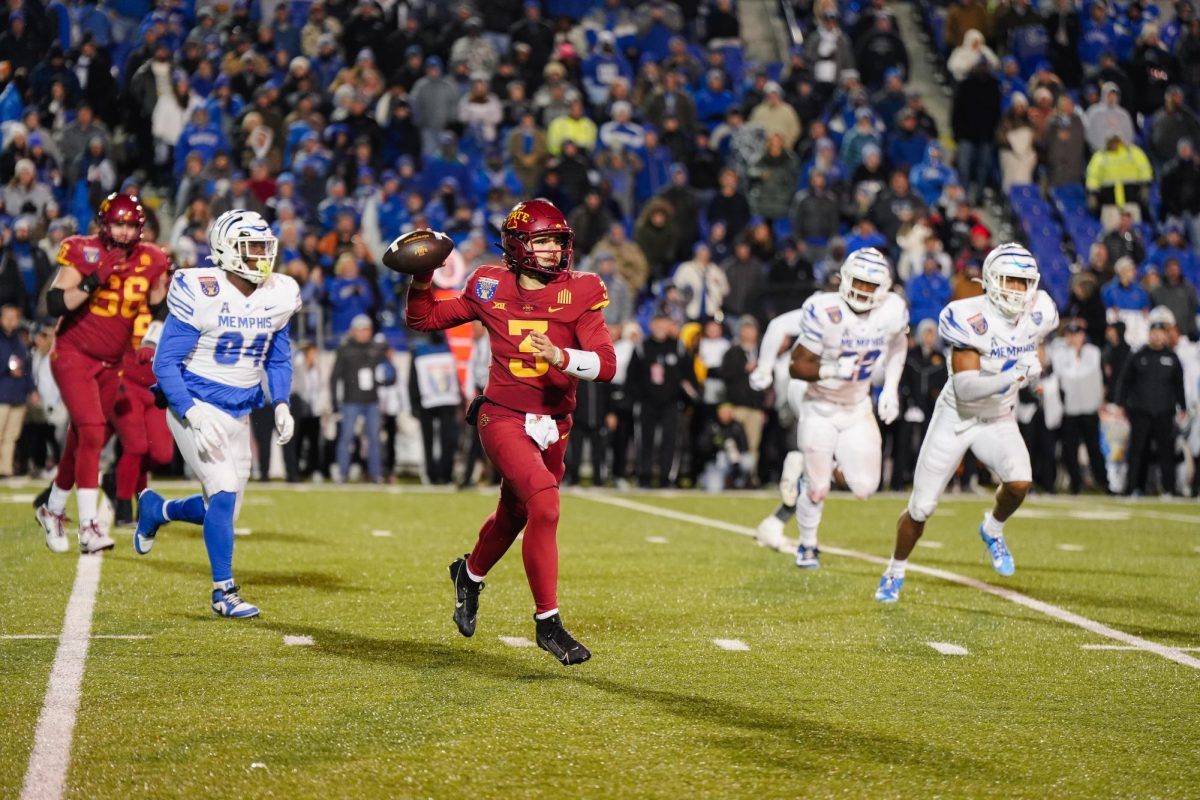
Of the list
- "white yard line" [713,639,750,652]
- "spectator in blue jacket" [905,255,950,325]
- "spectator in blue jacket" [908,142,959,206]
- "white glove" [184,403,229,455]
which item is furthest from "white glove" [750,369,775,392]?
"spectator in blue jacket" [908,142,959,206]

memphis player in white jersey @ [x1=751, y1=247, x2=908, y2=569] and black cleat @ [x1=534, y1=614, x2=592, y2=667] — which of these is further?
memphis player in white jersey @ [x1=751, y1=247, x2=908, y2=569]

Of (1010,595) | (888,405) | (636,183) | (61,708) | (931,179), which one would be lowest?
(61,708)

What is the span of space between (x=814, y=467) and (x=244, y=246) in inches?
153

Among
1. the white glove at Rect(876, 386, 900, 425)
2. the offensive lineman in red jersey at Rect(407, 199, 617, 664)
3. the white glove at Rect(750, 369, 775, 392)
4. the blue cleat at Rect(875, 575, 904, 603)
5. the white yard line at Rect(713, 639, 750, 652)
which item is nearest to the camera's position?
the offensive lineman in red jersey at Rect(407, 199, 617, 664)

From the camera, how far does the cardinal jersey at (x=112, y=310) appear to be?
9758mm

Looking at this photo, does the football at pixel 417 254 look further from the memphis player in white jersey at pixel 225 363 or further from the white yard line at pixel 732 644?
the white yard line at pixel 732 644

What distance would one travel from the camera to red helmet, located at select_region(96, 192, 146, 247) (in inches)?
374

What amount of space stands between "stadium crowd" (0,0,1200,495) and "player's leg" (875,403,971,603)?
745 centimetres

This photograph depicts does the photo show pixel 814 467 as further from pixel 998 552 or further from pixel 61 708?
pixel 61 708

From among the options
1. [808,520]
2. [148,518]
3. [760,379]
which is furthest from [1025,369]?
[148,518]

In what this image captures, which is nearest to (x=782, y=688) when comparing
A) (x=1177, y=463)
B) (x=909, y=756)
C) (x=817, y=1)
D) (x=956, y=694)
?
(x=956, y=694)

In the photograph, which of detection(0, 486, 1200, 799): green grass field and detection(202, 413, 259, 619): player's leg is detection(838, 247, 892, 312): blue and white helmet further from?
detection(202, 413, 259, 619): player's leg

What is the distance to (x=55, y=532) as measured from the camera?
9.86 meters

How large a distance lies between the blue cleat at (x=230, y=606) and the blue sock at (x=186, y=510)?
21.9 inches
